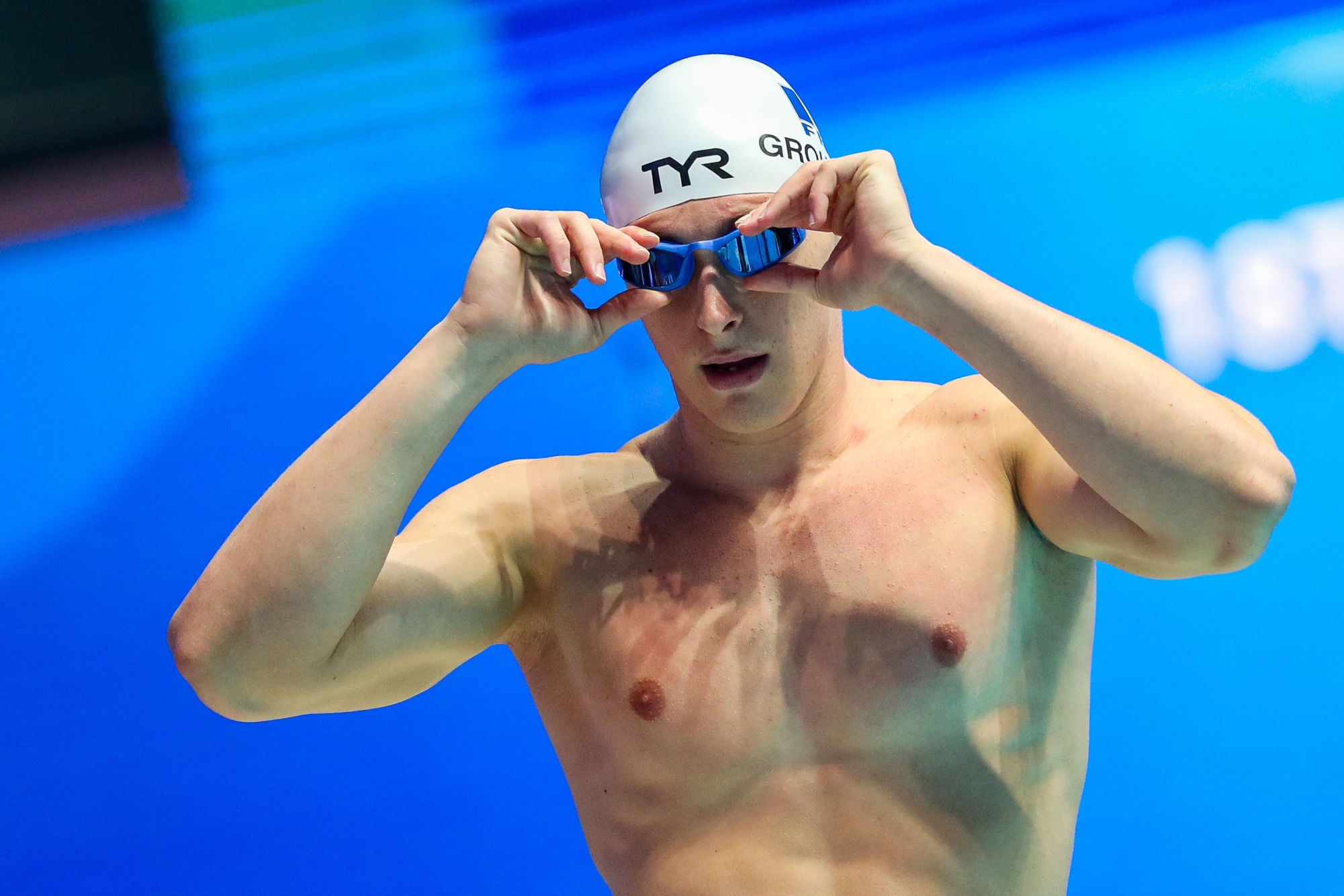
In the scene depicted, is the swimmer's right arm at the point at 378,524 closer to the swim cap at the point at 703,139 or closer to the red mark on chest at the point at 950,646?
the swim cap at the point at 703,139

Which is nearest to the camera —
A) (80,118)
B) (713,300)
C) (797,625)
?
(713,300)

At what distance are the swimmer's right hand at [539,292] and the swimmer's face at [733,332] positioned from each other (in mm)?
73

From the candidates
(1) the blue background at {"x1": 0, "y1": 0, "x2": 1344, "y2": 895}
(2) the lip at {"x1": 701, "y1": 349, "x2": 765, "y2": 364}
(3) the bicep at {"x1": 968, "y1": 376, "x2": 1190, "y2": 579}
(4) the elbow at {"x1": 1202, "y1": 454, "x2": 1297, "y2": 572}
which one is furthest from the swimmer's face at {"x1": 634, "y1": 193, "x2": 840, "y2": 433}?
(1) the blue background at {"x1": 0, "y1": 0, "x2": 1344, "y2": 895}

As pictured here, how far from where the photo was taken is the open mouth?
4.75 ft

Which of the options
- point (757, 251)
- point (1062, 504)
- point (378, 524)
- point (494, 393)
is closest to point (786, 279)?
point (757, 251)

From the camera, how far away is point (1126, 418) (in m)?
1.16

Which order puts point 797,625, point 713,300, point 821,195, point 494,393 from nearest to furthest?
point 821,195 → point 713,300 → point 797,625 → point 494,393

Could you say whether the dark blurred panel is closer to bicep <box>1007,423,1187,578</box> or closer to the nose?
the nose

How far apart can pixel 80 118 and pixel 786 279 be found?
10.2 ft

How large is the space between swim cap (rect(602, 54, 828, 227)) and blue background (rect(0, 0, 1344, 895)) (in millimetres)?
1359

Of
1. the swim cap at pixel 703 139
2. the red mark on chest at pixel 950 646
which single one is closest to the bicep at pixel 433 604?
the swim cap at pixel 703 139

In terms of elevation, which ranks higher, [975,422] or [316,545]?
[975,422]

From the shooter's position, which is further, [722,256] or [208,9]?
[208,9]

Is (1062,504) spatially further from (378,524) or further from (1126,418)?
(378,524)
